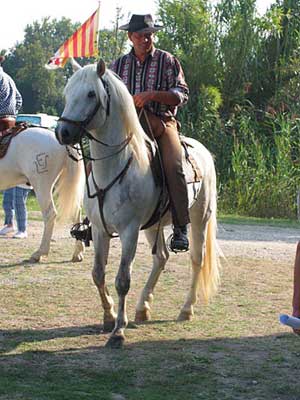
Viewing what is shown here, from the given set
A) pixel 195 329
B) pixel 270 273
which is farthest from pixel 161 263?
pixel 270 273

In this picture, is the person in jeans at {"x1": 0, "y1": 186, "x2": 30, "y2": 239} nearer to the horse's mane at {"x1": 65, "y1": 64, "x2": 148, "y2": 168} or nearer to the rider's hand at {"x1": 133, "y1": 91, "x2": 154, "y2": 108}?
the rider's hand at {"x1": 133, "y1": 91, "x2": 154, "y2": 108}

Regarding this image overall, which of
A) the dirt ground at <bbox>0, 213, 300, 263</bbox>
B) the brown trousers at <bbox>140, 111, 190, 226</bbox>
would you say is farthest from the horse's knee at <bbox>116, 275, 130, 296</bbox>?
the dirt ground at <bbox>0, 213, 300, 263</bbox>

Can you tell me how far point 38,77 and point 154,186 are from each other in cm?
6095

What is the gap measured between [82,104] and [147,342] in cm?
202

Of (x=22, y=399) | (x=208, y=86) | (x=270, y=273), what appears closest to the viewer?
(x=22, y=399)

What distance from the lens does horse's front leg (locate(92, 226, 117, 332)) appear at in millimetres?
7121

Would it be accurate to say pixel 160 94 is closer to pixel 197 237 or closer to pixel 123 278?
pixel 123 278

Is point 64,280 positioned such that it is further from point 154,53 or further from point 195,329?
point 154,53

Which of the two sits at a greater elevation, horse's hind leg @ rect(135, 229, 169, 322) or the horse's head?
the horse's head

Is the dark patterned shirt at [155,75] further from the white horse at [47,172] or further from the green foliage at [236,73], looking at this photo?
the green foliage at [236,73]

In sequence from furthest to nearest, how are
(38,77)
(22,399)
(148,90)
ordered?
(38,77) → (148,90) → (22,399)

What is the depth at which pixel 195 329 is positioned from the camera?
7.51 m

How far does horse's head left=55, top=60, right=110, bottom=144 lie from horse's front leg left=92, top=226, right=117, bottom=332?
979mm

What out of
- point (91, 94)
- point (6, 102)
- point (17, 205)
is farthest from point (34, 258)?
point (91, 94)
